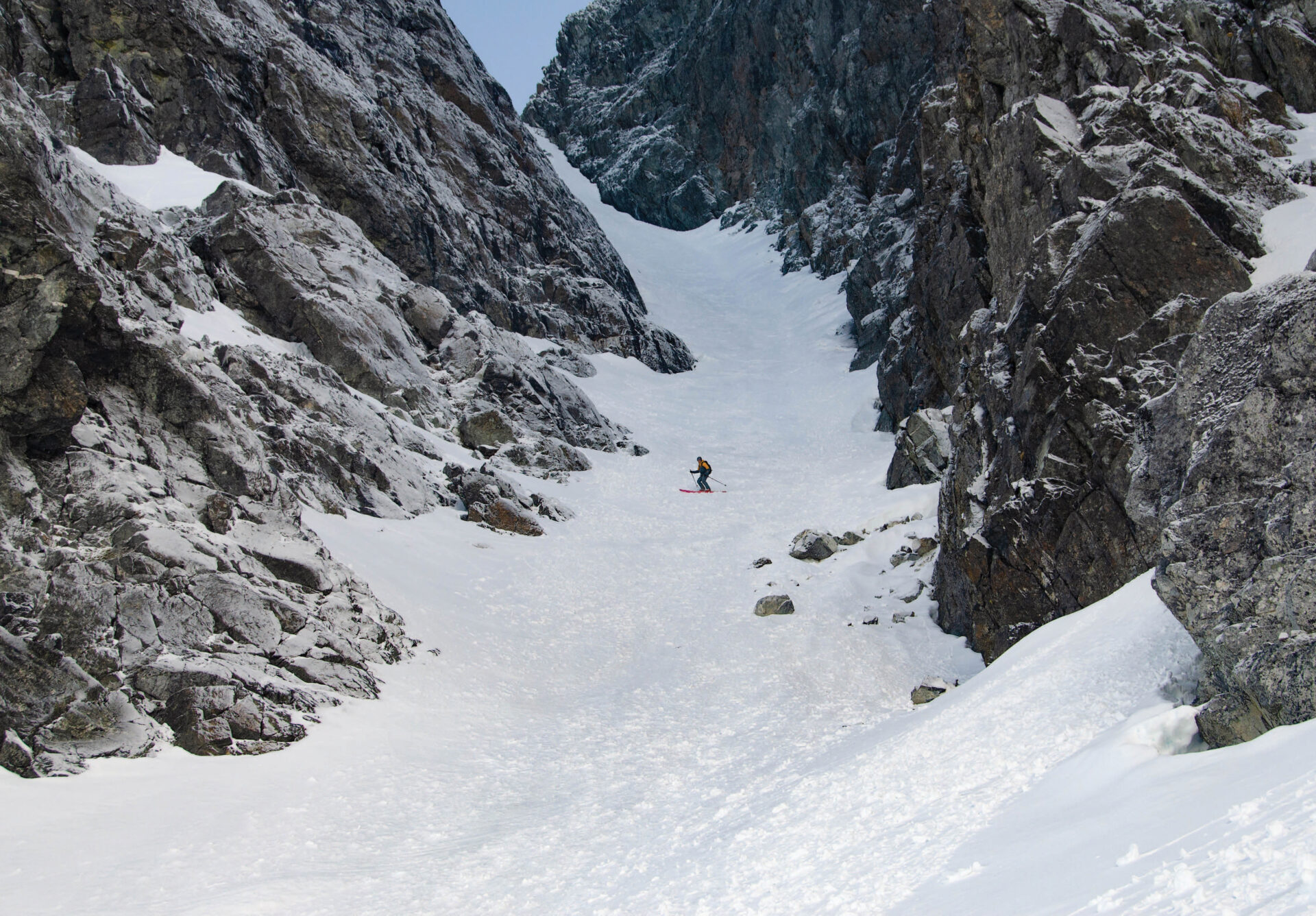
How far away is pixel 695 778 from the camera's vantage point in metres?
10.6

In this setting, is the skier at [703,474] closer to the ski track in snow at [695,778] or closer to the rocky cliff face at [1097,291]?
the rocky cliff face at [1097,291]

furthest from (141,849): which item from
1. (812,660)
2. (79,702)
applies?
(812,660)

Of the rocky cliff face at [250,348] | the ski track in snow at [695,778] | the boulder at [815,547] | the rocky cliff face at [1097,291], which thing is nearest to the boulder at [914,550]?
the ski track in snow at [695,778]

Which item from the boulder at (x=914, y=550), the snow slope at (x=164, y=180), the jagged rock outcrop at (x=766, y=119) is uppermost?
the jagged rock outcrop at (x=766, y=119)

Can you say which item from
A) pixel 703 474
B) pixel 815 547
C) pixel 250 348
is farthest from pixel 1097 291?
pixel 250 348

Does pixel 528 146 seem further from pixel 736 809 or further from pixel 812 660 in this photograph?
pixel 736 809

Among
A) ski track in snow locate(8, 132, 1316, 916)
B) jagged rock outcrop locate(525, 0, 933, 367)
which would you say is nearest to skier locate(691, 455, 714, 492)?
ski track in snow locate(8, 132, 1316, 916)

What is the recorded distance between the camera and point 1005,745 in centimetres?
708

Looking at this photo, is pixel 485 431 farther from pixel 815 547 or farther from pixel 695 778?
pixel 695 778

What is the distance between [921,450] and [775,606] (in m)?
9.40

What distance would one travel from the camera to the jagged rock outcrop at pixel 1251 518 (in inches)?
211

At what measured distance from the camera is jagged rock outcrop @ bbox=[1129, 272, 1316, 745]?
5.36 meters

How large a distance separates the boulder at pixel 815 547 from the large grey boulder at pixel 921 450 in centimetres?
467

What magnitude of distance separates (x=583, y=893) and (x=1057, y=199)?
15778 mm
